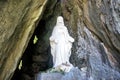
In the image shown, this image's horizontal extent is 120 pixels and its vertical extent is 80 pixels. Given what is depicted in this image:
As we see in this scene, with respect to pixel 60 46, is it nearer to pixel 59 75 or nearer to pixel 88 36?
pixel 59 75

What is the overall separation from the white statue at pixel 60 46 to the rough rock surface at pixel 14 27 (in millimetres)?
714

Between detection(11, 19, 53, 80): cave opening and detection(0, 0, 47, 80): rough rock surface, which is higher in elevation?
detection(0, 0, 47, 80): rough rock surface

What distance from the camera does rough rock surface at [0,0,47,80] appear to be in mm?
6086

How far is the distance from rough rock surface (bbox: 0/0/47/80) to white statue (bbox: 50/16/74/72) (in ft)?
2.34

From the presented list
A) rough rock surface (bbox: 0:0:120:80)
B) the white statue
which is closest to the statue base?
the white statue

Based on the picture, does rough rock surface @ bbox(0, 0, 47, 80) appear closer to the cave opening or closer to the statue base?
the statue base

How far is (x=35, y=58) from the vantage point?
29.5 feet

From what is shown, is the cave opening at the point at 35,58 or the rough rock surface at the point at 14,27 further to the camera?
the cave opening at the point at 35,58

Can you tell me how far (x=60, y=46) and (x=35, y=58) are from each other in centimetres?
146

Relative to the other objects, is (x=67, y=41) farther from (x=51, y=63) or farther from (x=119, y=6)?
(x=119, y=6)

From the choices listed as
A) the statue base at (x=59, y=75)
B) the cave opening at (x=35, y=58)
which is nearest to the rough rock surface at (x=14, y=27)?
the statue base at (x=59, y=75)

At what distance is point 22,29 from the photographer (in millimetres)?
6891

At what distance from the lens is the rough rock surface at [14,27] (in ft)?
20.0

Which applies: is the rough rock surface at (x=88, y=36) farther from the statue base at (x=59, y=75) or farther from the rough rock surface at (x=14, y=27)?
the rough rock surface at (x=14, y=27)
